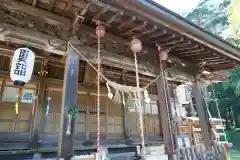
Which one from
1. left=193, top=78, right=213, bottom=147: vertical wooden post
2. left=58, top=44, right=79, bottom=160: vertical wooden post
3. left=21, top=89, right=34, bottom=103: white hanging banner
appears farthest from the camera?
left=193, top=78, right=213, bottom=147: vertical wooden post

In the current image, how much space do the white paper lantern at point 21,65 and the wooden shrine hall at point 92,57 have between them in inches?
7.2

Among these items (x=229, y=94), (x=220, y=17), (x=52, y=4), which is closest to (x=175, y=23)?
(x=52, y=4)

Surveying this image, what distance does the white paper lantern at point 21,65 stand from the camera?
3.08 meters

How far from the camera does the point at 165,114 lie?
448 centimetres

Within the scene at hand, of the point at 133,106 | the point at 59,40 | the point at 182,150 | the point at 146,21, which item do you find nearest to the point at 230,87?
the point at 133,106

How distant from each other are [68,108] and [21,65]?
1.20 m

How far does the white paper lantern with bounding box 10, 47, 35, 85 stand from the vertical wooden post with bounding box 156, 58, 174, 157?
3197 mm

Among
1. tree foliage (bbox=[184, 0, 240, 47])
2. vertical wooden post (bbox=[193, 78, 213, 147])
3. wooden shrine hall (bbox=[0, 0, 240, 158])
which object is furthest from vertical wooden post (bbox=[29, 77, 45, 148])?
tree foliage (bbox=[184, 0, 240, 47])

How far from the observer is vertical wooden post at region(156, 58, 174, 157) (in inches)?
167

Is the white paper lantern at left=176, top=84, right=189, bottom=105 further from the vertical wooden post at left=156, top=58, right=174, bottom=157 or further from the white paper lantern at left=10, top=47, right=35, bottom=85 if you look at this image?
the white paper lantern at left=10, top=47, right=35, bottom=85

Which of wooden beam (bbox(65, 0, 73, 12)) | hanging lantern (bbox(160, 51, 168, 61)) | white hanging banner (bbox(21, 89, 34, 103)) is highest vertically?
wooden beam (bbox(65, 0, 73, 12))

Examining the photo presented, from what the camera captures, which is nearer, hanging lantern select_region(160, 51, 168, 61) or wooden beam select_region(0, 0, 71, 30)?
wooden beam select_region(0, 0, 71, 30)

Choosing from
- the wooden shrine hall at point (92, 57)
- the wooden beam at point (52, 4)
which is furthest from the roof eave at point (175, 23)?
the wooden beam at point (52, 4)

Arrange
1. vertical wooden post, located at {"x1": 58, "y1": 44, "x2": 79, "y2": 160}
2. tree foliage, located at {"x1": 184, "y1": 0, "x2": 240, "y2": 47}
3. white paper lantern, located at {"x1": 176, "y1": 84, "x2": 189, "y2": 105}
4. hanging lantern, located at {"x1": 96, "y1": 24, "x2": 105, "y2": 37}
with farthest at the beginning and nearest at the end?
tree foliage, located at {"x1": 184, "y1": 0, "x2": 240, "y2": 47} → white paper lantern, located at {"x1": 176, "y1": 84, "x2": 189, "y2": 105} → hanging lantern, located at {"x1": 96, "y1": 24, "x2": 105, "y2": 37} → vertical wooden post, located at {"x1": 58, "y1": 44, "x2": 79, "y2": 160}
